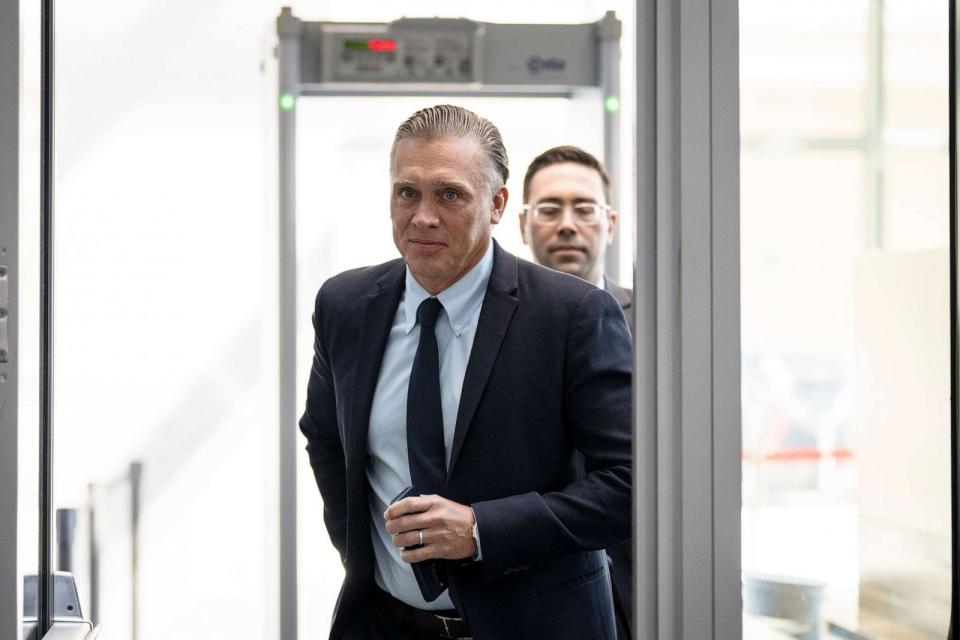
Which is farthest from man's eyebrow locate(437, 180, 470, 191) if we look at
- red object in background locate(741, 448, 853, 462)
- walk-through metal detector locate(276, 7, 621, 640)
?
walk-through metal detector locate(276, 7, 621, 640)

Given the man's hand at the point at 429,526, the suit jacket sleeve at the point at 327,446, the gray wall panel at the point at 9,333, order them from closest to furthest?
the gray wall panel at the point at 9,333 < the man's hand at the point at 429,526 < the suit jacket sleeve at the point at 327,446

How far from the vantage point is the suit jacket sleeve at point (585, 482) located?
1293 millimetres

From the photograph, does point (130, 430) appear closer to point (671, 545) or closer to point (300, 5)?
point (300, 5)

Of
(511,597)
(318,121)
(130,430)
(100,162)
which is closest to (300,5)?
(100,162)

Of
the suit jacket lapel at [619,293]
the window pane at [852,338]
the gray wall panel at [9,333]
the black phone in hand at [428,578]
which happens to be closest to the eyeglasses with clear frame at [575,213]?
the suit jacket lapel at [619,293]

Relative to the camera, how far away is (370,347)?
4.82 ft

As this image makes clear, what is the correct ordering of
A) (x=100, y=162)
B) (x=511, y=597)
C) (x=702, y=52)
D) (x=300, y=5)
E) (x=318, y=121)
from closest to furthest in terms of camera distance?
(x=702, y=52) → (x=511, y=597) → (x=318, y=121) → (x=100, y=162) → (x=300, y=5)

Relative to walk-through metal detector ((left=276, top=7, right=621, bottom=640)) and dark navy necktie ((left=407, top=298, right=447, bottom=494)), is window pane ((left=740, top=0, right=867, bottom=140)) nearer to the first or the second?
dark navy necktie ((left=407, top=298, right=447, bottom=494))

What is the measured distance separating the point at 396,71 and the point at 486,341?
4.80ft

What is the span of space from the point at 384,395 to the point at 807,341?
25.2 inches

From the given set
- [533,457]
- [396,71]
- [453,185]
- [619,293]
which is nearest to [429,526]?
[533,457]

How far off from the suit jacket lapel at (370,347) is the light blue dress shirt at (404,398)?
0.06 feet

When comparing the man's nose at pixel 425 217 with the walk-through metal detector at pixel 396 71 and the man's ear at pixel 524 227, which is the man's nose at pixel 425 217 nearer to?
the man's ear at pixel 524 227

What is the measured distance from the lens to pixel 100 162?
135 inches
